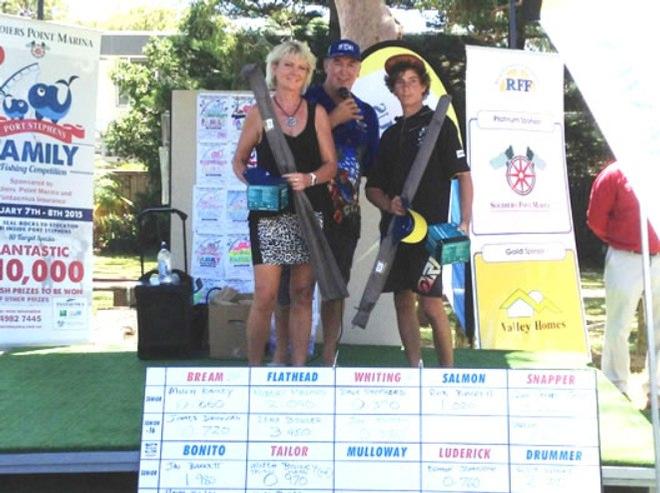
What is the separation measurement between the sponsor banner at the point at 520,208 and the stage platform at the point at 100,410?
0.24 metres

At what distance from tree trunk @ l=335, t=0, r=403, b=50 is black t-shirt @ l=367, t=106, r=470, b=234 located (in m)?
3.18

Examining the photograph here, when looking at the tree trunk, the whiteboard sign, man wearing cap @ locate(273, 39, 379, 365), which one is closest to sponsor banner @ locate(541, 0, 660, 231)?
the whiteboard sign

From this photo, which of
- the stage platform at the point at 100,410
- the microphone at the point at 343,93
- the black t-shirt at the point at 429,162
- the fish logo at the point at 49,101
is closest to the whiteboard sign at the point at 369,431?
the stage platform at the point at 100,410

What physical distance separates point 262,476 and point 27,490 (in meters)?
1.66

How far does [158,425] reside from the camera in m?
3.42

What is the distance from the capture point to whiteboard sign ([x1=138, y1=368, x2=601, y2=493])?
131 inches

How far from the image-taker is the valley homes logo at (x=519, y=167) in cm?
634

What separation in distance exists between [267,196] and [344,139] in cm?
62

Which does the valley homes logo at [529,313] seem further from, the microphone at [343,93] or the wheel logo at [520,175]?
the microphone at [343,93]

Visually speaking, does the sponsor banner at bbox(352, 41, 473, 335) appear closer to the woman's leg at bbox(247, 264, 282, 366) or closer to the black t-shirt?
the black t-shirt

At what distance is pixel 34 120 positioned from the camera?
19.8 feet

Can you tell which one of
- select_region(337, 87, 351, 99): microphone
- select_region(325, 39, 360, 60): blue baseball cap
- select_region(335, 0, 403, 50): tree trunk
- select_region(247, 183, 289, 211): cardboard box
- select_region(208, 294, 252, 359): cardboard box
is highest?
select_region(335, 0, 403, 50): tree trunk

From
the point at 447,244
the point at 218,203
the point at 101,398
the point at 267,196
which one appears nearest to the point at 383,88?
the point at 218,203

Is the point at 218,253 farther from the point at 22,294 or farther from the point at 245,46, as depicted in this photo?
the point at 245,46
